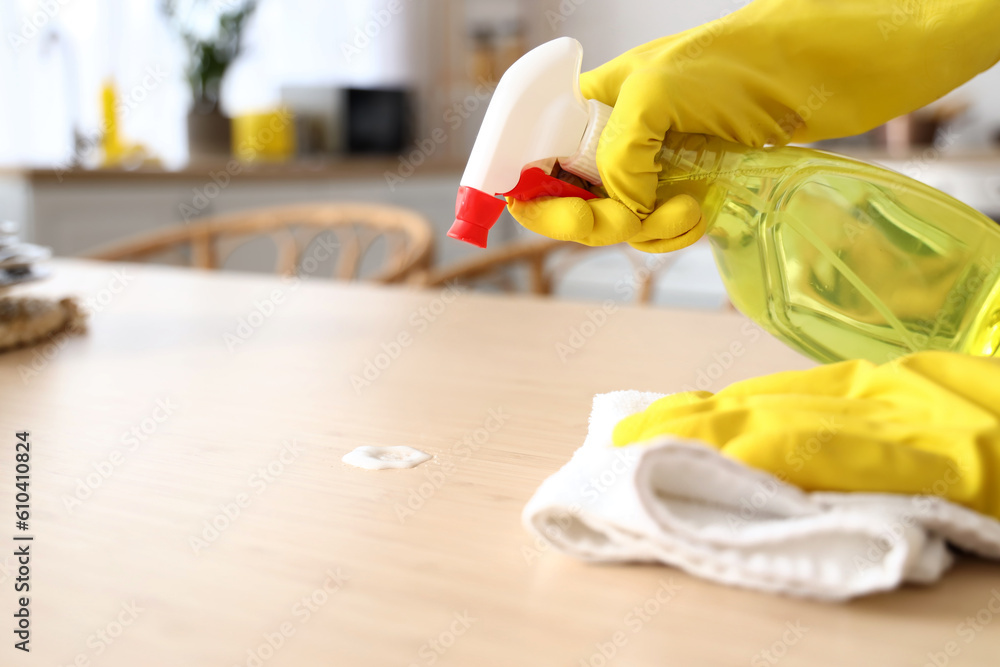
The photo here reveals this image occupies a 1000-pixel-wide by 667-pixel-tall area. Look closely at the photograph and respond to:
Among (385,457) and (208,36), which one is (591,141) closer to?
(385,457)

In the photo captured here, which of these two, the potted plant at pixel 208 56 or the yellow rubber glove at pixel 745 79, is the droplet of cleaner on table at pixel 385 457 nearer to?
the yellow rubber glove at pixel 745 79

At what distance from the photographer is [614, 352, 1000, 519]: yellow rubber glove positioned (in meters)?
0.33

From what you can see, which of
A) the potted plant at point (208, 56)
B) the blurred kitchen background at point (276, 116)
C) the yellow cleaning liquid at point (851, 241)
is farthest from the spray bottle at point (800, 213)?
the potted plant at point (208, 56)

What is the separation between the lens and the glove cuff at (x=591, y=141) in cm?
41

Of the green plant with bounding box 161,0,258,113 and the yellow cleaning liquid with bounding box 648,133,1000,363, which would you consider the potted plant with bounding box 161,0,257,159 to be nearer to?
the green plant with bounding box 161,0,258,113

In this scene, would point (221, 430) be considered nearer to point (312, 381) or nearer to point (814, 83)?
point (312, 381)

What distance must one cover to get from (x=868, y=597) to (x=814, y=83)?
24 cm

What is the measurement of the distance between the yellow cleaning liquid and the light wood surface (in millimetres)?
138

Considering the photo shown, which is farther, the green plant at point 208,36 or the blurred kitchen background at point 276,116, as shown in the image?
the green plant at point 208,36

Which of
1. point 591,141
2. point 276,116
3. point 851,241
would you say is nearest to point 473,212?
point 591,141

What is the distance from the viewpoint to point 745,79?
413mm

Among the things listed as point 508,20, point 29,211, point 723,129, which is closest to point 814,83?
point 723,129

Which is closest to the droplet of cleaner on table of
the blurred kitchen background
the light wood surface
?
the light wood surface

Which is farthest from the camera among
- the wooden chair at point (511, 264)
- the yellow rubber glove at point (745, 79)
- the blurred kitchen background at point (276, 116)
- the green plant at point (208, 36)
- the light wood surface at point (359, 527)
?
the green plant at point (208, 36)
